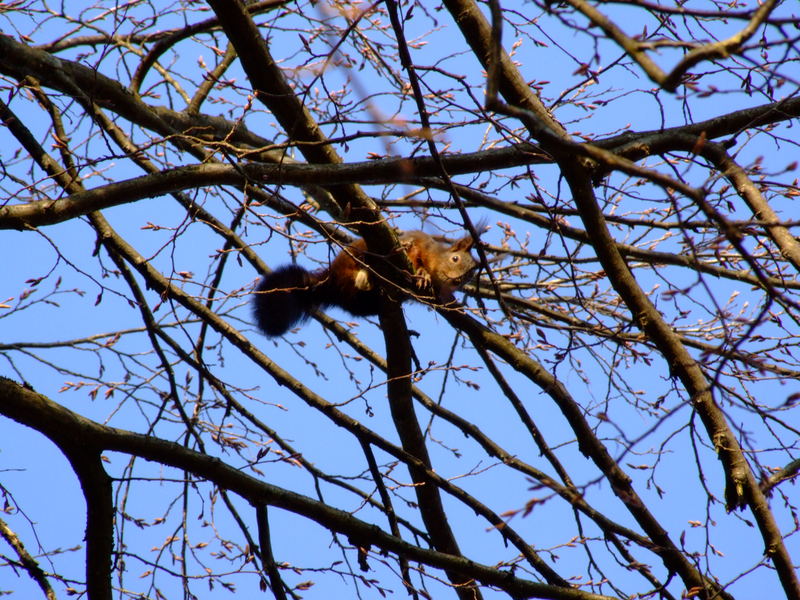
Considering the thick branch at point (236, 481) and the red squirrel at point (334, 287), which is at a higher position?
the red squirrel at point (334, 287)

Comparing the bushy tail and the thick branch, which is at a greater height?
the bushy tail

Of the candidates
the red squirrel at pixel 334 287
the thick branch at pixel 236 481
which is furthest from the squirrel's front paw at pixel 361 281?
the thick branch at pixel 236 481

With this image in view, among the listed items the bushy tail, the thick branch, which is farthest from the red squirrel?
the thick branch

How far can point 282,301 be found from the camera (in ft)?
14.3

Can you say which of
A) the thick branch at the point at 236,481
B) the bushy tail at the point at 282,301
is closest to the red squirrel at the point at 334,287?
the bushy tail at the point at 282,301

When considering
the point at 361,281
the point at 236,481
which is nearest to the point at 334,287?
the point at 361,281

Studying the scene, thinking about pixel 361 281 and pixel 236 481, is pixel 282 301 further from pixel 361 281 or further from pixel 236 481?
pixel 236 481

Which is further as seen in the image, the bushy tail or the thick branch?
the bushy tail

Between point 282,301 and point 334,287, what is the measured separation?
1.21 ft

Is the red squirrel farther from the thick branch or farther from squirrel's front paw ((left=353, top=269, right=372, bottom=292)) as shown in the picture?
the thick branch

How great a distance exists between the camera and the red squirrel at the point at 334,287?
4.31 metres

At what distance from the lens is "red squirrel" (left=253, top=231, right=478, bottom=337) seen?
4312mm

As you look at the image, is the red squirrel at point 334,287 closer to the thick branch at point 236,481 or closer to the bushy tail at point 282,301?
the bushy tail at point 282,301

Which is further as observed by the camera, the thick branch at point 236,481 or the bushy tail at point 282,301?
the bushy tail at point 282,301
